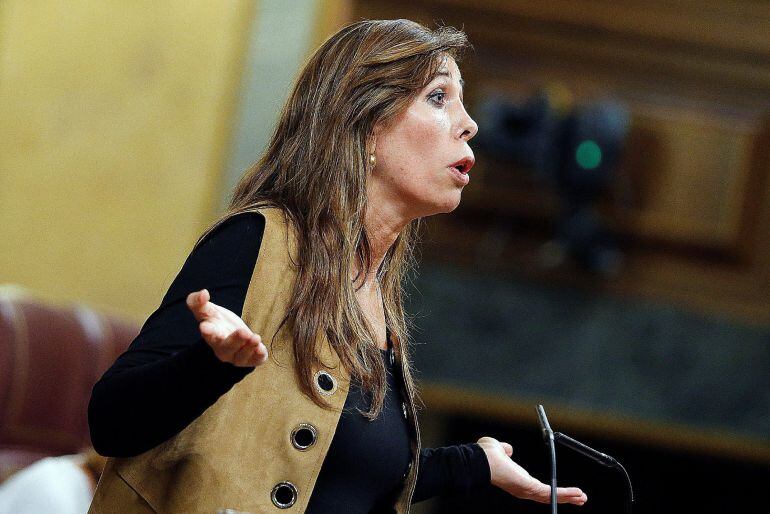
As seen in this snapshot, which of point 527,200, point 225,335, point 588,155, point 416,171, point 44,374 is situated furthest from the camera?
point 527,200

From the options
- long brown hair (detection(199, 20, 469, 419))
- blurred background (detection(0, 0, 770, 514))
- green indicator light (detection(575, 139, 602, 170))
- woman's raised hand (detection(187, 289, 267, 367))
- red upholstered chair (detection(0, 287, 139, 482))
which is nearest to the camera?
woman's raised hand (detection(187, 289, 267, 367))

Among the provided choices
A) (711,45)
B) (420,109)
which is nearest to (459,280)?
(711,45)

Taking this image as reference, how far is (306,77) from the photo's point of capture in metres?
1.83

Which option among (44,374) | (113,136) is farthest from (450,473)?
(113,136)

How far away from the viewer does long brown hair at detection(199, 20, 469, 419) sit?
165 cm

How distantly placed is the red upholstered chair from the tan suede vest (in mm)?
2213

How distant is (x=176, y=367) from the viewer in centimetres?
139

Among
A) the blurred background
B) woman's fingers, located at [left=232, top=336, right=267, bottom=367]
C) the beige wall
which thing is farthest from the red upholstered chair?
woman's fingers, located at [left=232, top=336, right=267, bottom=367]

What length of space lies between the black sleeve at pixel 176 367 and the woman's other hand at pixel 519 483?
0.58 meters

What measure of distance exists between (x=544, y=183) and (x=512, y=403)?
37.7 inches

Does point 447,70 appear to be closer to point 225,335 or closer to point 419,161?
point 419,161

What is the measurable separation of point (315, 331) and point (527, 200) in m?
3.63

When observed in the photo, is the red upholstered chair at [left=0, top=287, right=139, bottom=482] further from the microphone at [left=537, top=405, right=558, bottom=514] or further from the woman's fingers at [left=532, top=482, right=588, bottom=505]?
the microphone at [left=537, top=405, right=558, bottom=514]

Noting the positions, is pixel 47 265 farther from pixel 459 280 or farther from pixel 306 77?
pixel 306 77
